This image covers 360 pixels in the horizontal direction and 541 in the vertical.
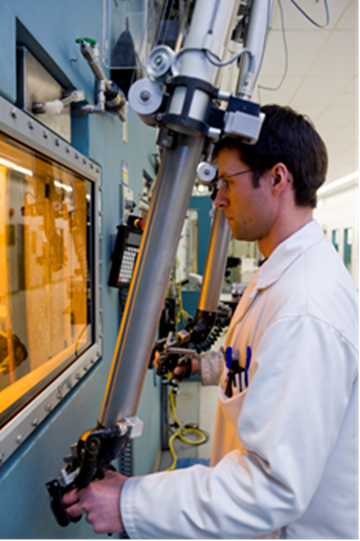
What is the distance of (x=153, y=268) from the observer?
52 centimetres

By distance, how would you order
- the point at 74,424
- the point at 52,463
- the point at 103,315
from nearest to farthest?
the point at 52,463 → the point at 74,424 → the point at 103,315

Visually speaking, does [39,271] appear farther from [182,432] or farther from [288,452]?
[182,432]

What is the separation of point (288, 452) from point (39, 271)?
68 centimetres

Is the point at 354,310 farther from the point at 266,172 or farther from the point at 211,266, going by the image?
the point at 211,266

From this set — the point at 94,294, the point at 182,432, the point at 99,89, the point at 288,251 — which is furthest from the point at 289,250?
the point at 182,432

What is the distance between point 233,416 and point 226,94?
691mm

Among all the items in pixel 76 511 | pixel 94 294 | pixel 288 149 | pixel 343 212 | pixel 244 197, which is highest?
pixel 343 212

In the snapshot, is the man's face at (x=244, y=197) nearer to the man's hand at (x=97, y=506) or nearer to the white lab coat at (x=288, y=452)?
the white lab coat at (x=288, y=452)

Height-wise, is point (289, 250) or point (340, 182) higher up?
point (340, 182)

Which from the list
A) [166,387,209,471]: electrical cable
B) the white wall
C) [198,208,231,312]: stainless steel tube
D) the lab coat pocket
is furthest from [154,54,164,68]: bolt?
the white wall

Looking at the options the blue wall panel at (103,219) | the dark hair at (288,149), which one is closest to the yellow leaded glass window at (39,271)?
the blue wall panel at (103,219)

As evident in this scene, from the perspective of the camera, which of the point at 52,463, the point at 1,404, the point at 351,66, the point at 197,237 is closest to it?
the point at 1,404

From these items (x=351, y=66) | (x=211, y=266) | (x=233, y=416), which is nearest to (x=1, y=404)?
(x=233, y=416)

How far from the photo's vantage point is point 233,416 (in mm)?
793
